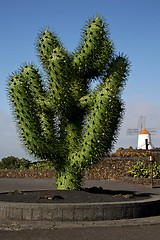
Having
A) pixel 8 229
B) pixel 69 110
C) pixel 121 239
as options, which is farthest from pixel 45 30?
pixel 121 239

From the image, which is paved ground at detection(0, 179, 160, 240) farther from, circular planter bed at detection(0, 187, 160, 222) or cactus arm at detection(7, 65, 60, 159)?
cactus arm at detection(7, 65, 60, 159)

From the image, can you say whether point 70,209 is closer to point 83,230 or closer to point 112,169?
point 83,230

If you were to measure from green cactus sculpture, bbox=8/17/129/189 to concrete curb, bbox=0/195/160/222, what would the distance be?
66.1 inches

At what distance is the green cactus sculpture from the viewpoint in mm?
9086

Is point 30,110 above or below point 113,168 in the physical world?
above

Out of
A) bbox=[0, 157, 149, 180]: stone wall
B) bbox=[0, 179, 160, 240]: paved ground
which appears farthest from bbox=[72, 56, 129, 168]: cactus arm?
bbox=[0, 157, 149, 180]: stone wall

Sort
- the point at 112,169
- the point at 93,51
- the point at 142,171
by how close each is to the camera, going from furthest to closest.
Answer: the point at 112,169 < the point at 142,171 < the point at 93,51

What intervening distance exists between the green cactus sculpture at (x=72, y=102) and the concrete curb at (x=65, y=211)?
168 cm

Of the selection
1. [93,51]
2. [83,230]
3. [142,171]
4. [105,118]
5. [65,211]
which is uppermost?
[93,51]

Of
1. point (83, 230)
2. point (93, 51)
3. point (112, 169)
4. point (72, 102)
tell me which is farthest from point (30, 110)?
point (112, 169)

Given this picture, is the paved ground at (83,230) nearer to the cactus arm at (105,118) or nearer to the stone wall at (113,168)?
the cactus arm at (105,118)

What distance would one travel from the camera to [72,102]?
32.0 feet

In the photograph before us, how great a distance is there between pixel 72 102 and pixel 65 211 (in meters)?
3.22

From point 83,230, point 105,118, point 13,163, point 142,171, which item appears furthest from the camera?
point 13,163
